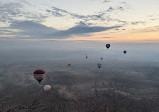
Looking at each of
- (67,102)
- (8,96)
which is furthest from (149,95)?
(8,96)

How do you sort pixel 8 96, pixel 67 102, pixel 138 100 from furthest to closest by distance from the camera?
pixel 8 96
pixel 138 100
pixel 67 102

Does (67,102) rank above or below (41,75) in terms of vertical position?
below

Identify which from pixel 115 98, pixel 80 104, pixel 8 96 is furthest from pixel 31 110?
pixel 115 98

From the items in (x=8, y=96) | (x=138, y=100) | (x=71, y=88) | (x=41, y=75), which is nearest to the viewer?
(x=41, y=75)

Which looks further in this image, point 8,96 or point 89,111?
point 8,96

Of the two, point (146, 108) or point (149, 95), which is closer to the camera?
point (146, 108)

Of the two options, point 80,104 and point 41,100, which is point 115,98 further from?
point 41,100

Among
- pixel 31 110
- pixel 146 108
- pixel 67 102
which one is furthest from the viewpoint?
pixel 67 102

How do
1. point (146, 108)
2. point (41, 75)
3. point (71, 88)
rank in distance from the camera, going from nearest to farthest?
1. point (41, 75)
2. point (146, 108)
3. point (71, 88)

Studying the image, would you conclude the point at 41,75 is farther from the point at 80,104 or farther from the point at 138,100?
the point at 138,100
